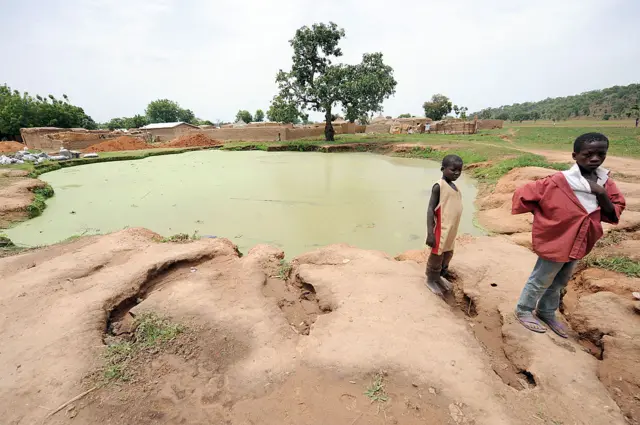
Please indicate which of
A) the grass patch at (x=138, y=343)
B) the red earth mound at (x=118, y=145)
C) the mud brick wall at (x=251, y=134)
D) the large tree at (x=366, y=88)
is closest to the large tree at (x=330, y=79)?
the large tree at (x=366, y=88)

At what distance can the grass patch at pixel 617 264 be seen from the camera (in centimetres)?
292

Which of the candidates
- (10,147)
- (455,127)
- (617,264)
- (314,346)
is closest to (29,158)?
(10,147)

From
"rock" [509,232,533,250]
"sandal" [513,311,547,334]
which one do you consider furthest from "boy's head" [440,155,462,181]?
"rock" [509,232,533,250]

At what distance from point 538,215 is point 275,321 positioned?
7.28 ft

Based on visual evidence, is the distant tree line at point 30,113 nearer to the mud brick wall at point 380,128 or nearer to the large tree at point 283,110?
the large tree at point 283,110

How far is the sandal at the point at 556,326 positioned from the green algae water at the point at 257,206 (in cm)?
231

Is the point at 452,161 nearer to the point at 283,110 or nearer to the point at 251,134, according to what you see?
the point at 283,110

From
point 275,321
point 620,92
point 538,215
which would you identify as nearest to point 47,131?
point 275,321

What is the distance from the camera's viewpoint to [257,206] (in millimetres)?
6758

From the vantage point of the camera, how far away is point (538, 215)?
6.98ft

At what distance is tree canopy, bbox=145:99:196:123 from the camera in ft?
163

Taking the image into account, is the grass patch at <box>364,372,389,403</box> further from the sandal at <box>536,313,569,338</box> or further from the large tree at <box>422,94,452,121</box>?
the large tree at <box>422,94,452,121</box>

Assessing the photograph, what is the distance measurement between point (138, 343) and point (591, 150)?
11.3 feet

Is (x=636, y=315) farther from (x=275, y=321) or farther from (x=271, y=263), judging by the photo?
(x=271, y=263)
